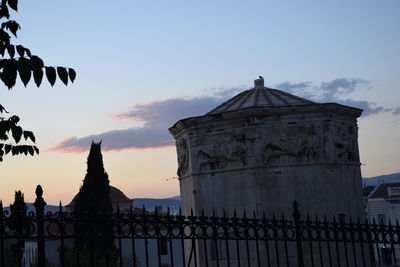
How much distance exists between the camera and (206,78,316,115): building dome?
566 inches

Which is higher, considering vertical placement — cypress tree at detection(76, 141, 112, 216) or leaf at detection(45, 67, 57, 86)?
→ cypress tree at detection(76, 141, 112, 216)

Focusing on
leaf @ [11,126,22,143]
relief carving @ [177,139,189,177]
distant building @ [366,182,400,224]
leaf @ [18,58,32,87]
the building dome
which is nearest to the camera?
leaf @ [18,58,32,87]

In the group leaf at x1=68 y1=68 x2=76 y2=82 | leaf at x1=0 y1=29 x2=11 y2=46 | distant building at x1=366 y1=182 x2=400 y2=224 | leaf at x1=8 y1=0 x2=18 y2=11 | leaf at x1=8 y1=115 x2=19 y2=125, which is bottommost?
distant building at x1=366 y1=182 x2=400 y2=224

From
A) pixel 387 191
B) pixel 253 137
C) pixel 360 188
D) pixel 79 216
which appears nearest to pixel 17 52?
pixel 79 216

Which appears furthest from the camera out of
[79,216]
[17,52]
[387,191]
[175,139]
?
[387,191]

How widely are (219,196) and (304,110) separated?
301 cm

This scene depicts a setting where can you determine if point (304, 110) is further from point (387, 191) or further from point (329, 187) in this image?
point (387, 191)

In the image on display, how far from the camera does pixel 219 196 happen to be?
14062 mm

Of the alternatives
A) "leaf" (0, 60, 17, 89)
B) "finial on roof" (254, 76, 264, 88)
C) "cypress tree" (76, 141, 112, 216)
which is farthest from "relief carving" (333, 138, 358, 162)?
"cypress tree" (76, 141, 112, 216)

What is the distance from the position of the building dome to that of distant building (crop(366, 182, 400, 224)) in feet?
85.7

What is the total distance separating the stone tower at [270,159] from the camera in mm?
13664

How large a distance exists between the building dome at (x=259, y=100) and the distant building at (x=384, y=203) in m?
26.1

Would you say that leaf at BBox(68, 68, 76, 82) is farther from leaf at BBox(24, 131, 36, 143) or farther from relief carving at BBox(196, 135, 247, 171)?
relief carving at BBox(196, 135, 247, 171)

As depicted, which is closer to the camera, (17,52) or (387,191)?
(17,52)
